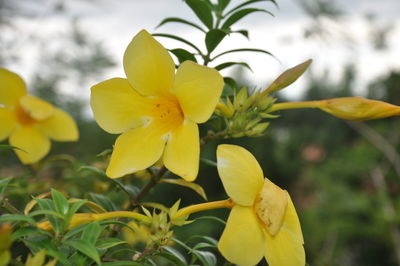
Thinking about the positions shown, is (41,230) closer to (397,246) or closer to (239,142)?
(397,246)

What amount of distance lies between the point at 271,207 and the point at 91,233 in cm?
26

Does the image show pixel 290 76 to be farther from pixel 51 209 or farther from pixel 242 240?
pixel 51 209

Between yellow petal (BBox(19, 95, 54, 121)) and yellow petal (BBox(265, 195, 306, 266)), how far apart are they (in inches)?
28.7

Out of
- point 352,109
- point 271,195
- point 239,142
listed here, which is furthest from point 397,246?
point 271,195

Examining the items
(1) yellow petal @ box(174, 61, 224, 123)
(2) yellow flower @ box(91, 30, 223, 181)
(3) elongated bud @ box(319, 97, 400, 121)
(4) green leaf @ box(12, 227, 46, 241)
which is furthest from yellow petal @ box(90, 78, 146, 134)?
(3) elongated bud @ box(319, 97, 400, 121)

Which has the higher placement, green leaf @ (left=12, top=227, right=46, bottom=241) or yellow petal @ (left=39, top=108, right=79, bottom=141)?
green leaf @ (left=12, top=227, right=46, bottom=241)

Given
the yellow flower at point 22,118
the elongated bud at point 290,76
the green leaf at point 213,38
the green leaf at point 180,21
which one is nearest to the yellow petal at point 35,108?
the yellow flower at point 22,118

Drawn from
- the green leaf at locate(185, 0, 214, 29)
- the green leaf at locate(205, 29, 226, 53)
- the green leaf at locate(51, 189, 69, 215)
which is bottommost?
the green leaf at locate(51, 189, 69, 215)

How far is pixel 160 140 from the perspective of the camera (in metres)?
0.73

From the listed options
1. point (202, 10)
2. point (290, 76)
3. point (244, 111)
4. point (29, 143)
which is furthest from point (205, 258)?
point (29, 143)

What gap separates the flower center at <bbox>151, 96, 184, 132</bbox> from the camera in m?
0.78

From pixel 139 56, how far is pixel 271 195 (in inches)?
12.7

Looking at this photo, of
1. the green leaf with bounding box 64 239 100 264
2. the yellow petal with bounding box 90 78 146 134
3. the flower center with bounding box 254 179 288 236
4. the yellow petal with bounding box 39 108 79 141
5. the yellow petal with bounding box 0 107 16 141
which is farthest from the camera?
the yellow petal with bounding box 39 108 79 141

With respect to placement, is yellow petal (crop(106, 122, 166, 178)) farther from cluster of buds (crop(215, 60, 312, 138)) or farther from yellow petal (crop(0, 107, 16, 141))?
yellow petal (crop(0, 107, 16, 141))
